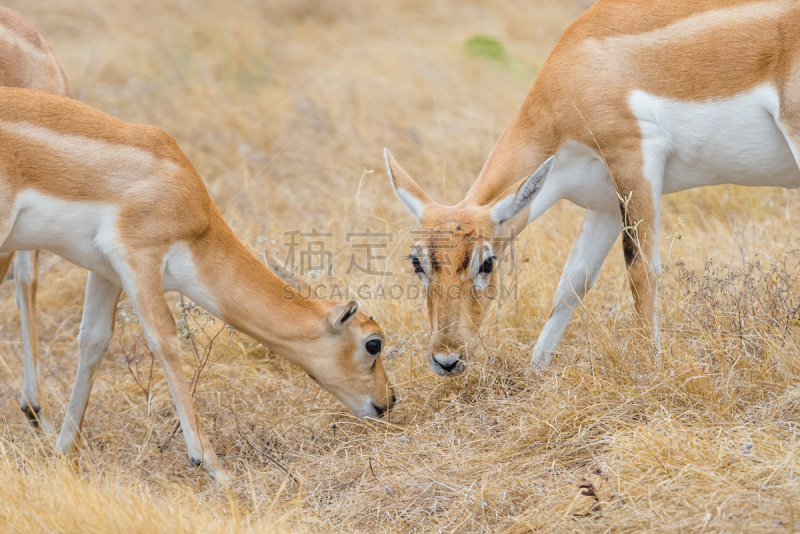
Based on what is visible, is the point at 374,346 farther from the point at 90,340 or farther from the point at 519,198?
the point at 90,340

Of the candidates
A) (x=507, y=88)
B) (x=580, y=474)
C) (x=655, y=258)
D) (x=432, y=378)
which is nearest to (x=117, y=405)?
(x=432, y=378)

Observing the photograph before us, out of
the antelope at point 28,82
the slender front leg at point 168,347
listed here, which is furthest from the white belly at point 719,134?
the antelope at point 28,82

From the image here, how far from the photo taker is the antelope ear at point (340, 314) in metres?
4.77

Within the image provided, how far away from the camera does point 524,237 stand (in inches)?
297

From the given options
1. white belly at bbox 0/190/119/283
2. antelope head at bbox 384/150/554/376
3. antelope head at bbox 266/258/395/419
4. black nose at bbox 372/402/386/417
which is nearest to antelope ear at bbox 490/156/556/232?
antelope head at bbox 384/150/554/376

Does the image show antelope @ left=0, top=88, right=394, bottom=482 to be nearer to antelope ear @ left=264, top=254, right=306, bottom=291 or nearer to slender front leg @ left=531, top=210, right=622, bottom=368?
antelope ear @ left=264, top=254, right=306, bottom=291

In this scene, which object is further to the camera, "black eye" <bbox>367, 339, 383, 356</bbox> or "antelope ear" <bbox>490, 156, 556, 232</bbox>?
"black eye" <bbox>367, 339, 383, 356</bbox>

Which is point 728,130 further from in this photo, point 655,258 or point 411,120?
point 411,120

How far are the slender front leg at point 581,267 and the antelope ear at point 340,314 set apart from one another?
4.99 feet

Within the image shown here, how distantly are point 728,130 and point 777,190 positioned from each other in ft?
12.6

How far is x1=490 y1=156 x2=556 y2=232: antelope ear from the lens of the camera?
192 inches

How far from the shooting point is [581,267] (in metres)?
5.85

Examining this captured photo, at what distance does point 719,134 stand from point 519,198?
133 cm

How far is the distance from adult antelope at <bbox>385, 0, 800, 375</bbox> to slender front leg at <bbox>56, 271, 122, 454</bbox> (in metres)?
2.10
